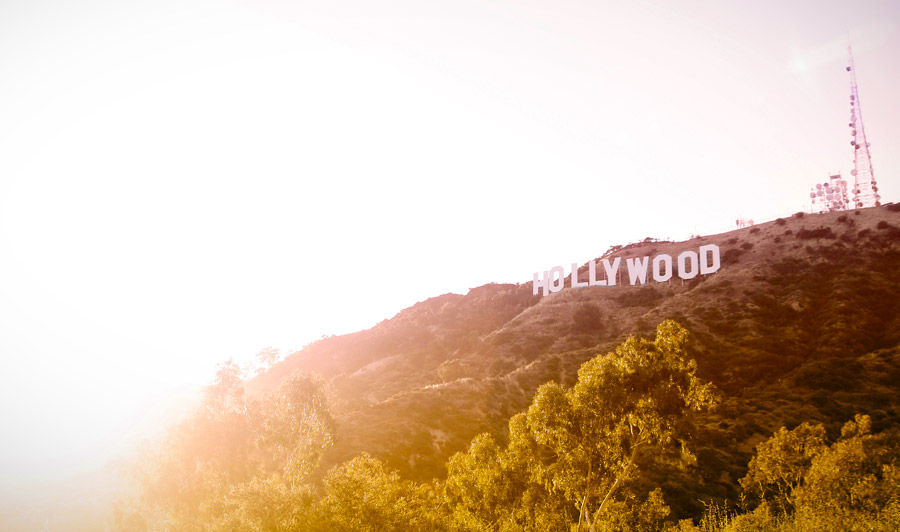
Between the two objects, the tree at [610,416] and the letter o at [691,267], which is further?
the letter o at [691,267]

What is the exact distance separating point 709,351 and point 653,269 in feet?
194

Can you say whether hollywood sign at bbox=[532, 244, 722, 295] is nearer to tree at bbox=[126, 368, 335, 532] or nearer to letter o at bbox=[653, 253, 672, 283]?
letter o at bbox=[653, 253, 672, 283]

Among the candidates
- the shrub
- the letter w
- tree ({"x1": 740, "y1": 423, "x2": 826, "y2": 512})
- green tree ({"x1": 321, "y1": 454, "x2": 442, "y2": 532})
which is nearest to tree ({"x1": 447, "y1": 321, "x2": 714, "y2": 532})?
green tree ({"x1": 321, "y1": 454, "x2": 442, "y2": 532})

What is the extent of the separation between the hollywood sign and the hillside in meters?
3.40

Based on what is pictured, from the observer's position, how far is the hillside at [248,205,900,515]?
7681cm

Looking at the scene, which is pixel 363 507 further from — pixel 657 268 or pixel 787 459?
pixel 657 268

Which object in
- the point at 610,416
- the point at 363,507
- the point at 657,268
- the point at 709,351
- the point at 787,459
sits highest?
the point at 657,268

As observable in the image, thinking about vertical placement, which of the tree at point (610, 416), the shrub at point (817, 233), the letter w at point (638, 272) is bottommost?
the tree at point (610, 416)

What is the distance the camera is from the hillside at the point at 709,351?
76.8 metres

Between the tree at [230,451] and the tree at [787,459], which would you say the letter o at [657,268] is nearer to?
the tree at [787,459]

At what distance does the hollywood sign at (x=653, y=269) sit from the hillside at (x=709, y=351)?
3.40 meters

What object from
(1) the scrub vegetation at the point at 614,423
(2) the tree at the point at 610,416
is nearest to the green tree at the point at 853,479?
(1) the scrub vegetation at the point at 614,423

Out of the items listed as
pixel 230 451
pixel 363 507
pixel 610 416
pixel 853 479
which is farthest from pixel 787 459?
pixel 230 451

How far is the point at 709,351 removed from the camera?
109 metres
